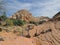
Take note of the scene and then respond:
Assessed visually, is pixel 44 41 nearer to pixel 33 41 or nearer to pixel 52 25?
pixel 33 41

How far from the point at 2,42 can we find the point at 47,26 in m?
2.42

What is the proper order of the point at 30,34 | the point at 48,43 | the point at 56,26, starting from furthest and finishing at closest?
the point at 30,34 < the point at 56,26 < the point at 48,43

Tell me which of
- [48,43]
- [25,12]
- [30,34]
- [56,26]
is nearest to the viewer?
[48,43]

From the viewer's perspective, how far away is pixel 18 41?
9023mm

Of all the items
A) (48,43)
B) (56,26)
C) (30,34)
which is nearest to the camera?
(48,43)

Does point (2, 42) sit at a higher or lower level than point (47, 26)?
lower

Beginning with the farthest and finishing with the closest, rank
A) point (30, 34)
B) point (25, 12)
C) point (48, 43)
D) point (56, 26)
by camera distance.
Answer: point (25, 12), point (30, 34), point (56, 26), point (48, 43)

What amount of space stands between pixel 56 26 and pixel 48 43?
122 centimetres

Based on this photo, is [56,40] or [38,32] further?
[38,32]

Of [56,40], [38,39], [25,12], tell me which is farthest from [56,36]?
[25,12]

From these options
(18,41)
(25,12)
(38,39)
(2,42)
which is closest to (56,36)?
(38,39)

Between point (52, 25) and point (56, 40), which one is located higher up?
point (52, 25)

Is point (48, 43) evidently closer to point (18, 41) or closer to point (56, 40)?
point (56, 40)

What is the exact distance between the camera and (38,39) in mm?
9164
